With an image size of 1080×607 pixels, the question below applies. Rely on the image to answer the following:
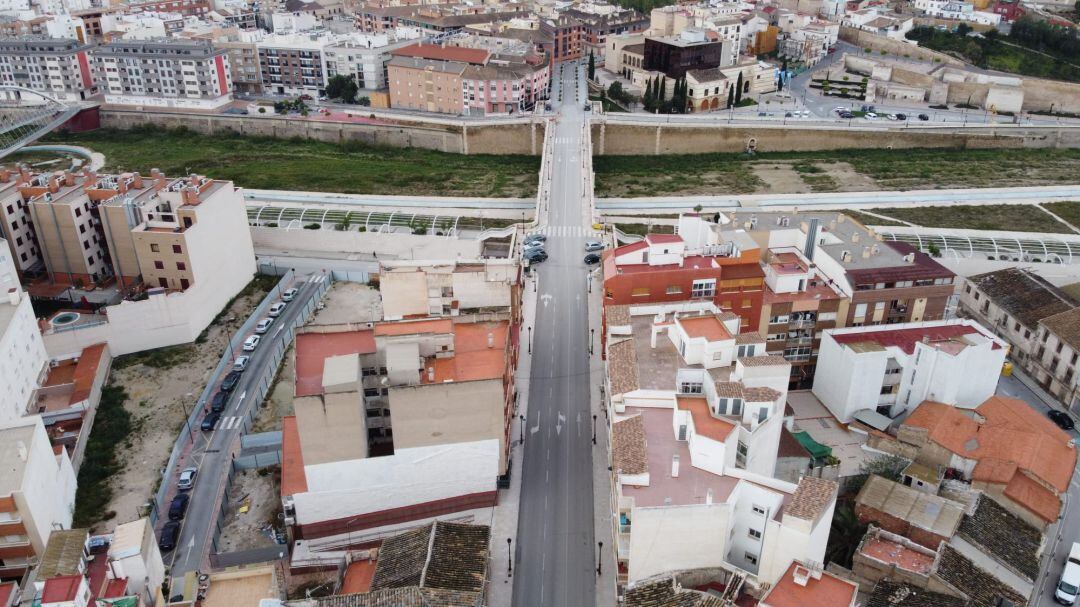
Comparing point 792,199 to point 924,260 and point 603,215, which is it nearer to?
point 603,215

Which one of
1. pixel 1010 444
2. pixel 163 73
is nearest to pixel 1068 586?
pixel 1010 444

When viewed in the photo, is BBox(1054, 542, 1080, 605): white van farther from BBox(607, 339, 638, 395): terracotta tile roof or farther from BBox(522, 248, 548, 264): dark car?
BBox(522, 248, 548, 264): dark car

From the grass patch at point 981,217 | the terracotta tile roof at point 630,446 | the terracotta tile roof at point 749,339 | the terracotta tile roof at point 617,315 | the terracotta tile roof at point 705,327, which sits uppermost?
the terracotta tile roof at point 705,327

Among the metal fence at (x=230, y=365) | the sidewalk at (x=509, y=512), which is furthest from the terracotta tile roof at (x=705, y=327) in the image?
the metal fence at (x=230, y=365)

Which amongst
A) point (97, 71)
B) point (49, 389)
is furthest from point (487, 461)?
point (97, 71)

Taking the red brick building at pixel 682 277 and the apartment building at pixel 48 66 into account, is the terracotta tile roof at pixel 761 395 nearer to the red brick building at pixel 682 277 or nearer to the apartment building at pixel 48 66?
the red brick building at pixel 682 277

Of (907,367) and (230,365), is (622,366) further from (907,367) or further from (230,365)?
(230,365)
